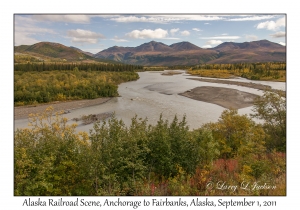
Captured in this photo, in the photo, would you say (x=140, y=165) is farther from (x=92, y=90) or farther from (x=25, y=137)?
(x=92, y=90)

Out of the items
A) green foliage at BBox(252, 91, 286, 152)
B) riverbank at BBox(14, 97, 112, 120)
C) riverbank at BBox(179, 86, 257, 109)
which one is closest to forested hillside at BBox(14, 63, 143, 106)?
riverbank at BBox(14, 97, 112, 120)

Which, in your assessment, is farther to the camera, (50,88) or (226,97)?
(226,97)

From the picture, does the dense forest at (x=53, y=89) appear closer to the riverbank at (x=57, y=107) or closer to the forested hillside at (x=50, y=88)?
the forested hillside at (x=50, y=88)

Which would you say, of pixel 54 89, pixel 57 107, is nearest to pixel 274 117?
pixel 57 107

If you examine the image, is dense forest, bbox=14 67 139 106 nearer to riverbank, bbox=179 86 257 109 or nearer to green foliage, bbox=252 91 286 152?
riverbank, bbox=179 86 257 109

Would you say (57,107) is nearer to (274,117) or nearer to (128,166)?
(128,166)

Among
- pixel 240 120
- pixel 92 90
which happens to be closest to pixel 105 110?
pixel 92 90

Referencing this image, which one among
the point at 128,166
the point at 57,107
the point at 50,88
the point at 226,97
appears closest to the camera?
the point at 128,166

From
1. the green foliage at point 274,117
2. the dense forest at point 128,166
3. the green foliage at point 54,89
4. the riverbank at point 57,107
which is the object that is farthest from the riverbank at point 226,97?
the dense forest at point 128,166
